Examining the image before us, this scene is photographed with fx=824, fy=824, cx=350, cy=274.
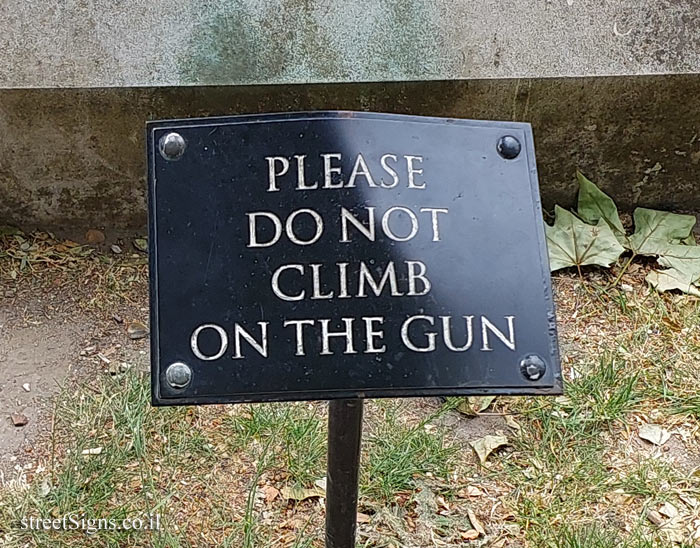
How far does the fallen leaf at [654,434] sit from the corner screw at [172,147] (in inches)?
59.8

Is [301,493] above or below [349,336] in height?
below

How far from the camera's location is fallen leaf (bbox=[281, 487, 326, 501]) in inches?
80.0

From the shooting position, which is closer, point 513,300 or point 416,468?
point 513,300

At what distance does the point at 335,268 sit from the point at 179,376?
11.1 inches

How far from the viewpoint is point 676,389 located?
2.32 meters

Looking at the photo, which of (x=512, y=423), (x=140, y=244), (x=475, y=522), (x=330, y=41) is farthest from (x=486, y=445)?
(x=140, y=244)

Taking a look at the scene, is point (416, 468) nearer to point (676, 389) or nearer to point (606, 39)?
point (676, 389)

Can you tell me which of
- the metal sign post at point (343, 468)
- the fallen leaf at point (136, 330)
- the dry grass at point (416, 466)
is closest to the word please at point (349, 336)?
the metal sign post at point (343, 468)

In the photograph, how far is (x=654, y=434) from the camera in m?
2.20

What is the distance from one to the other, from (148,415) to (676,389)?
1462 millimetres

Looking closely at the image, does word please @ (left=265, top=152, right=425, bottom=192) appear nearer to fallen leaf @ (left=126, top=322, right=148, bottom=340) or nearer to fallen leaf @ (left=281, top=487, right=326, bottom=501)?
fallen leaf @ (left=281, top=487, right=326, bottom=501)

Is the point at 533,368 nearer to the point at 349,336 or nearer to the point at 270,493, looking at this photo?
the point at 349,336

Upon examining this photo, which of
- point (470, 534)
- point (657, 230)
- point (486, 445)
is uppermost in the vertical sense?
point (657, 230)

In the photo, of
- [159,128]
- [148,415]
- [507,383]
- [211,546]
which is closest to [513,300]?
[507,383]
